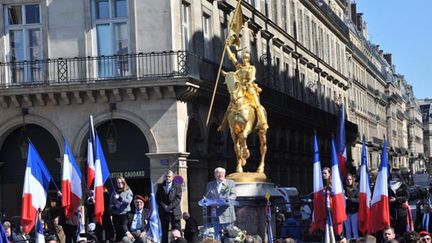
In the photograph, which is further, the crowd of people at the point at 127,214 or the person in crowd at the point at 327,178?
the crowd of people at the point at 127,214

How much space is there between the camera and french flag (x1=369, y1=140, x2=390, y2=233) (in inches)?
636

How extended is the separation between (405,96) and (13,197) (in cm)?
12579

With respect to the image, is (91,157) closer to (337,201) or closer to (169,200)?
(169,200)

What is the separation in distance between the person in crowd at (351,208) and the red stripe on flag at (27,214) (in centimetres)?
590

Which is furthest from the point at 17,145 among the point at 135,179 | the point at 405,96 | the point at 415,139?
the point at 415,139

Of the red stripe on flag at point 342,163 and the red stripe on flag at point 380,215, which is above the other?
the red stripe on flag at point 342,163

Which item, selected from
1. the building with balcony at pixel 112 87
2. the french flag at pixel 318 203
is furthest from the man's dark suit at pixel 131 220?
the building with balcony at pixel 112 87

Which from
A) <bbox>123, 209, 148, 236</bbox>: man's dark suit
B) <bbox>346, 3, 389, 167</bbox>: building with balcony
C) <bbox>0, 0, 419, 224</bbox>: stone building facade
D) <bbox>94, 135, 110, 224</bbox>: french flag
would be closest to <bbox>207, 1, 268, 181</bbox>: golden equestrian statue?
<bbox>123, 209, 148, 236</bbox>: man's dark suit

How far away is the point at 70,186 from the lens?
17734 mm

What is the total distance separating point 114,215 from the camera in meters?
19.0

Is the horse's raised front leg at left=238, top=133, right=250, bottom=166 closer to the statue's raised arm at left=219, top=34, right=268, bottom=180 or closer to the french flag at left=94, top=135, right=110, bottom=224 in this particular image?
the statue's raised arm at left=219, top=34, right=268, bottom=180

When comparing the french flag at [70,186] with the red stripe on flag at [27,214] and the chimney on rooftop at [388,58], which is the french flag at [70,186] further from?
the chimney on rooftop at [388,58]

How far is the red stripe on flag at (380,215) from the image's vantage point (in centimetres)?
1612

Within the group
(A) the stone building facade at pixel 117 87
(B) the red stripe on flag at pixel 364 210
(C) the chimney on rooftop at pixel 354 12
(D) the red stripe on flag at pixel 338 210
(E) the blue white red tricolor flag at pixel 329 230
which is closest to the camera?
(E) the blue white red tricolor flag at pixel 329 230
